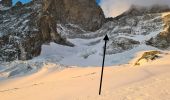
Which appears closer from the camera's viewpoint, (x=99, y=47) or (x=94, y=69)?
(x=94, y=69)

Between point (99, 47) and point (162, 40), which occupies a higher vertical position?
point (162, 40)

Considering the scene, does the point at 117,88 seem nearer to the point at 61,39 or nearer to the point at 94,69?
the point at 94,69

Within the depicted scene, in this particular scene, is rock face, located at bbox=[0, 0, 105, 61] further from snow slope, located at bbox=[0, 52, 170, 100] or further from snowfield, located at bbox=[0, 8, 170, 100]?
snow slope, located at bbox=[0, 52, 170, 100]

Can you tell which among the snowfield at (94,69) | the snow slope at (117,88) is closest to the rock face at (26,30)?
the snowfield at (94,69)

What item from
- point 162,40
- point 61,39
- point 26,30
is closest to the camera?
point 162,40

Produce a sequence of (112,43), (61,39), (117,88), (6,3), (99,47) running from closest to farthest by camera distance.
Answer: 1. (117,88)
2. (112,43)
3. (99,47)
4. (61,39)
5. (6,3)

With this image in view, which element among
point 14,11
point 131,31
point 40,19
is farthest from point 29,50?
point 131,31

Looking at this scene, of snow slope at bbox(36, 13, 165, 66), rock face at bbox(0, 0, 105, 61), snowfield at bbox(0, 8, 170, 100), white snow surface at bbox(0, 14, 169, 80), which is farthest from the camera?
rock face at bbox(0, 0, 105, 61)

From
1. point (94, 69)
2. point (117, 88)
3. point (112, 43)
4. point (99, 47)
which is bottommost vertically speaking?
point (99, 47)

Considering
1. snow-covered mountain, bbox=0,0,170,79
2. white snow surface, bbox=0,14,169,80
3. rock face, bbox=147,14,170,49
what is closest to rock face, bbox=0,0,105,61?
snow-covered mountain, bbox=0,0,170,79

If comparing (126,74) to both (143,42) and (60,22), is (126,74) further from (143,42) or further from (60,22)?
(60,22)

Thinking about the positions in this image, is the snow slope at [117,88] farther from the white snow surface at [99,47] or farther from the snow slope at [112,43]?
the snow slope at [112,43]

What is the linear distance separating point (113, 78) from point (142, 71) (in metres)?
3.08

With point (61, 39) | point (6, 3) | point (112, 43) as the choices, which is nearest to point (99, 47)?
point (112, 43)
